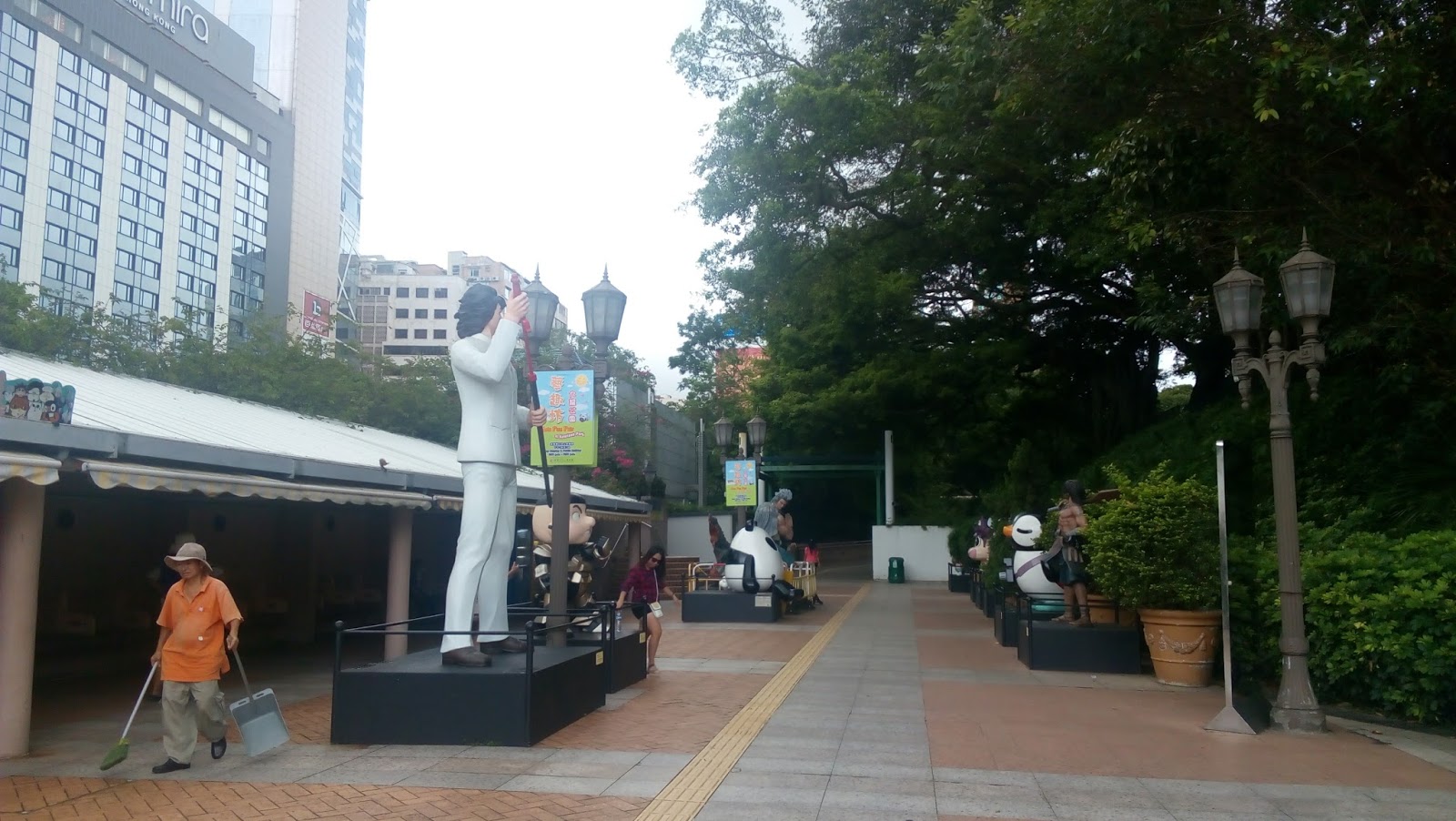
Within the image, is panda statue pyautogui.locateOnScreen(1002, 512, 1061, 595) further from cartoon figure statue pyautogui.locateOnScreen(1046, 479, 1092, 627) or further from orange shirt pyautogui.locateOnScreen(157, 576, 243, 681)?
orange shirt pyautogui.locateOnScreen(157, 576, 243, 681)

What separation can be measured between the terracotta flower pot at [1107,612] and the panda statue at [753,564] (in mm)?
6804

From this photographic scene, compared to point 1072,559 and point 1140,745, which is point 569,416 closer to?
point 1140,745

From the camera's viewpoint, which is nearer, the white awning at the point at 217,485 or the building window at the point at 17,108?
the white awning at the point at 217,485

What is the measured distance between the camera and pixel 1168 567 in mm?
10500

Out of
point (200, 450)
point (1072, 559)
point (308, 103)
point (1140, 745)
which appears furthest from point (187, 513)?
point (308, 103)

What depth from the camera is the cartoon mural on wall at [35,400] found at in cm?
676

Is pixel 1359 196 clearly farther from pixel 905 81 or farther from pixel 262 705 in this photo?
pixel 262 705

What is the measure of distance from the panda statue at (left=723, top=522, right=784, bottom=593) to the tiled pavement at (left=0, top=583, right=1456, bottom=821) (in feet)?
25.9

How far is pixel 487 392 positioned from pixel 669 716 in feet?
10.4

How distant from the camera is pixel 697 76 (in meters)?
20.2

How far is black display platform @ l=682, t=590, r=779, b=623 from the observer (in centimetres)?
1822

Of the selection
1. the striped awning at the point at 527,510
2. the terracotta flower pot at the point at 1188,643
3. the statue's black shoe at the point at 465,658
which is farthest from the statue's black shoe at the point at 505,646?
the terracotta flower pot at the point at 1188,643

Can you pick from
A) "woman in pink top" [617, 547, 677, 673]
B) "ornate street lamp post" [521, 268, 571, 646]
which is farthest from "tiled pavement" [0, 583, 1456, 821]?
"ornate street lamp post" [521, 268, 571, 646]

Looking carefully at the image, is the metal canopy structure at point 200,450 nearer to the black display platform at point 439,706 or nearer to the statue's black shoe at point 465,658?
the black display platform at point 439,706
